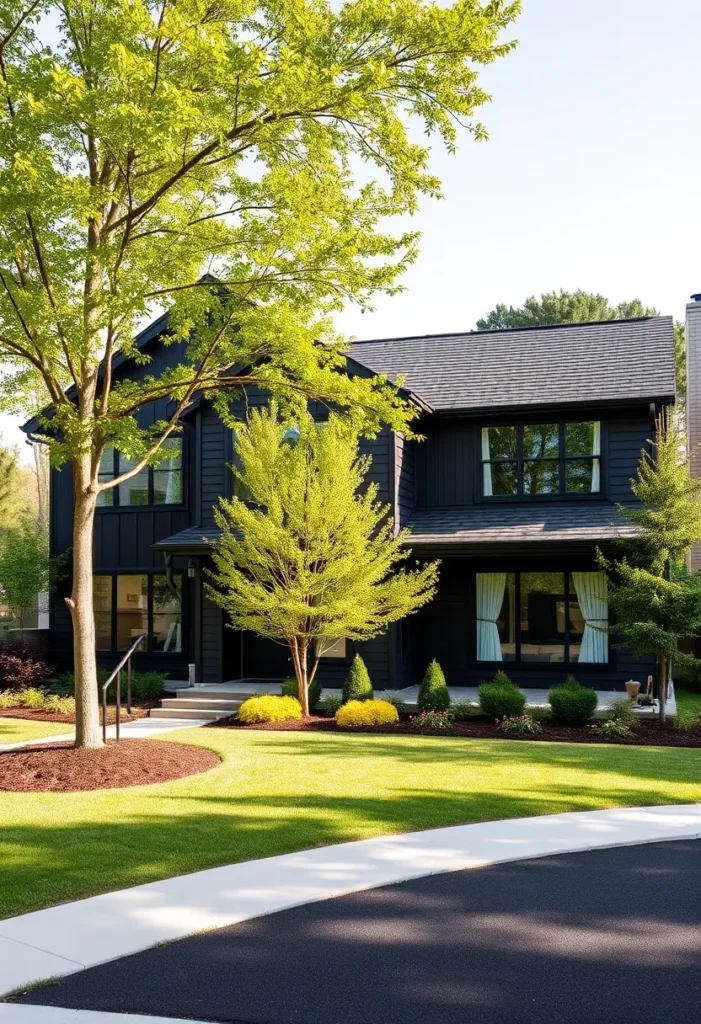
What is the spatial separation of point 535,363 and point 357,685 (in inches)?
312

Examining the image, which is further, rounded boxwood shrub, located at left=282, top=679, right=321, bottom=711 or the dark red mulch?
rounded boxwood shrub, located at left=282, top=679, right=321, bottom=711

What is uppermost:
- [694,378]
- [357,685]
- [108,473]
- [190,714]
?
[694,378]

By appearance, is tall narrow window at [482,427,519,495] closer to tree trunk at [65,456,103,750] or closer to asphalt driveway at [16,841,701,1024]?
tree trunk at [65,456,103,750]

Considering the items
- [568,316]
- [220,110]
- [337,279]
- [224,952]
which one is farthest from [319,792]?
[568,316]

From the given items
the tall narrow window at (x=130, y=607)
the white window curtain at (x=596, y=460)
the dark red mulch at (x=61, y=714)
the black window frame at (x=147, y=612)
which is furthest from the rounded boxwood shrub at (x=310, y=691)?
the white window curtain at (x=596, y=460)

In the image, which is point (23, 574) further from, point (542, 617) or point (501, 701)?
point (501, 701)

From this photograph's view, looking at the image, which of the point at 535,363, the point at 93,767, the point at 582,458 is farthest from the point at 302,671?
the point at 535,363

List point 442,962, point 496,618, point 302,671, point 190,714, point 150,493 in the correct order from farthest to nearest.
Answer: point 150,493
point 496,618
point 190,714
point 302,671
point 442,962

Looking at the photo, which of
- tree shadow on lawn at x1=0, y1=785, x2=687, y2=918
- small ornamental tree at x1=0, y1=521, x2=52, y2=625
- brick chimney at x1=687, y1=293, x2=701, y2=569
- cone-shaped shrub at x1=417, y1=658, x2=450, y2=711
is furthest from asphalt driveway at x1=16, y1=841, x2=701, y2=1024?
brick chimney at x1=687, y1=293, x2=701, y2=569

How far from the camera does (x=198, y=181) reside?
37.2 feet

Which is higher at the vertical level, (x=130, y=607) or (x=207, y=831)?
(x=130, y=607)

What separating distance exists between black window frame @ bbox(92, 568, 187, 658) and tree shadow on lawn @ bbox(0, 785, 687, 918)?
10.7 metres

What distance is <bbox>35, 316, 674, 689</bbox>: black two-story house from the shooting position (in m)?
17.1

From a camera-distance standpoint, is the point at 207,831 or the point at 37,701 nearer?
the point at 207,831
